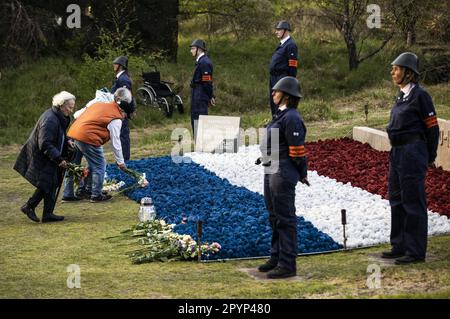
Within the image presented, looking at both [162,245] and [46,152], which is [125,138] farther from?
[162,245]

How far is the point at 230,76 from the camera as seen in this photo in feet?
93.5

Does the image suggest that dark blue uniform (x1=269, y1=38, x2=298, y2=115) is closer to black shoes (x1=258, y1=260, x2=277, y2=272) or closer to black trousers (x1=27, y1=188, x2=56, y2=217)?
black trousers (x1=27, y1=188, x2=56, y2=217)

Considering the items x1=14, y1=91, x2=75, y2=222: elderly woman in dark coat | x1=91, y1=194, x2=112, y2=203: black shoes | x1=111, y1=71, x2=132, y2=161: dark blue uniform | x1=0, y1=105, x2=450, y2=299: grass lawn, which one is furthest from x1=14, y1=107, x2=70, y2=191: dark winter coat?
x1=111, y1=71, x2=132, y2=161: dark blue uniform

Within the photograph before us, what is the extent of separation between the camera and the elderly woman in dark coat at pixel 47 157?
12773 mm

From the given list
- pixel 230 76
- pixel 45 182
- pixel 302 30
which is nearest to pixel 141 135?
pixel 230 76

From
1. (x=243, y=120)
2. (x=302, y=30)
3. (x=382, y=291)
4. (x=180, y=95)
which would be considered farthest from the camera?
(x=302, y=30)

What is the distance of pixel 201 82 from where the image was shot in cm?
1784

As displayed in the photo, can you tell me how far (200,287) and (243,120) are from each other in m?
12.5


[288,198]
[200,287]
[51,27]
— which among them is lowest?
[200,287]

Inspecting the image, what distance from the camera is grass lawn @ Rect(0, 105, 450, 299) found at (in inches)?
352

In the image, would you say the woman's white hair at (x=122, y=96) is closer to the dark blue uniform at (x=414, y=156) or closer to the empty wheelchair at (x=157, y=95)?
the dark blue uniform at (x=414, y=156)

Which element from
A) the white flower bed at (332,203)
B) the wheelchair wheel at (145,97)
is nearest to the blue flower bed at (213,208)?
the white flower bed at (332,203)

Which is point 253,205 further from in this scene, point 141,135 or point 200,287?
point 141,135

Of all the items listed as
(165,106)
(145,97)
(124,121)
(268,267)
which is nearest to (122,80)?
(124,121)
